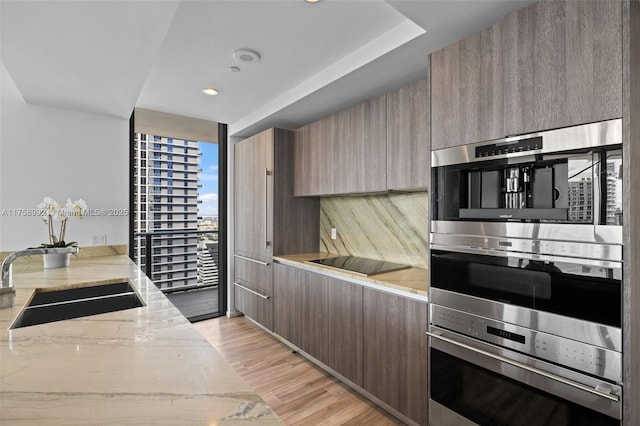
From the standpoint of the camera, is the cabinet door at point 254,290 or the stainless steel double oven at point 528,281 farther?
the cabinet door at point 254,290

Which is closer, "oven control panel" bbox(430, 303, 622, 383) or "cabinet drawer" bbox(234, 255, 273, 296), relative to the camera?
"oven control panel" bbox(430, 303, 622, 383)

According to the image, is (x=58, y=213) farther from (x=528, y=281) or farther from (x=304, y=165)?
(x=528, y=281)

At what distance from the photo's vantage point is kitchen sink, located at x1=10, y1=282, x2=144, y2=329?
64.2 inches

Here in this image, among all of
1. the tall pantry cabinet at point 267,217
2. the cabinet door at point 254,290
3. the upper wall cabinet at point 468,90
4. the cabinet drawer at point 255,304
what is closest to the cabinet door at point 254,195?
the tall pantry cabinet at point 267,217

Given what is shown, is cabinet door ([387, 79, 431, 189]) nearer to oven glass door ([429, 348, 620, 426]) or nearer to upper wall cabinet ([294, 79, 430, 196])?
upper wall cabinet ([294, 79, 430, 196])

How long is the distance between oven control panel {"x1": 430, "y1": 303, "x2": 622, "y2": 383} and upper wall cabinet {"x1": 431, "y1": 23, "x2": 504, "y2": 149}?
873 millimetres

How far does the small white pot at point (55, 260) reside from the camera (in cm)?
223

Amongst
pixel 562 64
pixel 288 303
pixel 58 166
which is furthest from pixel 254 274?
pixel 562 64

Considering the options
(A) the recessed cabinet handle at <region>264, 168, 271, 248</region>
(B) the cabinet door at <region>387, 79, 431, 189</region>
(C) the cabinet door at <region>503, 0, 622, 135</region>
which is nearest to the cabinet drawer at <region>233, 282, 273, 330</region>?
(A) the recessed cabinet handle at <region>264, 168, 271, 248</region>

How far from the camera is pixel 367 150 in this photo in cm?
248

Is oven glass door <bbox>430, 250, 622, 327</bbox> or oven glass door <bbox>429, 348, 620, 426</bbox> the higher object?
oven glass door <bbox>430, 250, 622, 327</bbox>

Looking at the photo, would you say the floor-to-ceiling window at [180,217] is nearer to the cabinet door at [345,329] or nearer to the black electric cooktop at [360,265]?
the black electric cooktop at [360,265]

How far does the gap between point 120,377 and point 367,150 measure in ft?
6.89

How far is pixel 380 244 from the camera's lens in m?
2.85
